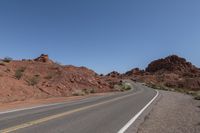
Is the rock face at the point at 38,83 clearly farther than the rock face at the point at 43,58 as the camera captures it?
No

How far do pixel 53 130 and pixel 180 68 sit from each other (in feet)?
640

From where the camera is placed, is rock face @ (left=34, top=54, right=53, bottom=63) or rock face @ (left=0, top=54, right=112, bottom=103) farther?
rock face @ (left=34, top=54, right=53, bottom=63)

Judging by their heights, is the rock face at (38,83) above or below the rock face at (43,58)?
below

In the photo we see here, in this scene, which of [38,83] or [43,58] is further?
[43,58]

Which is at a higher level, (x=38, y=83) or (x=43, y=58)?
(x=43, y=58)

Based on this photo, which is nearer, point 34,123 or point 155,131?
point 155,131

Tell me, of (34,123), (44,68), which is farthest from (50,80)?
(34,123)

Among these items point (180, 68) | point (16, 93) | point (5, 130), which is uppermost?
point (180, 68)

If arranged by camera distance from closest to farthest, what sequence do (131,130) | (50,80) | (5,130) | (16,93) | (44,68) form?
(5,130) → (131,130) → (16,93) → (50,80) → (44,68)

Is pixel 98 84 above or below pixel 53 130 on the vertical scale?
above

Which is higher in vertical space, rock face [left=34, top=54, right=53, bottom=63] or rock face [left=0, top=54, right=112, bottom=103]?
rock face [left=34, top=54, right=53, bottom=63]

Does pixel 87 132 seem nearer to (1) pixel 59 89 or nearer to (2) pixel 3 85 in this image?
(2) pixel 3 85

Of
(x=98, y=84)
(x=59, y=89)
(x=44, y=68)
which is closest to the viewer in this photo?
(x=59, y=89)

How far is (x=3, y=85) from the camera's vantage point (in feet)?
101
